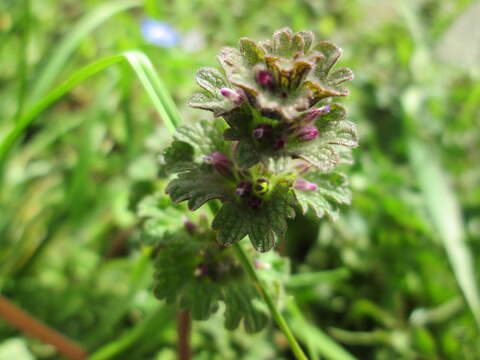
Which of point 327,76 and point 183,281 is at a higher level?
point 327,76

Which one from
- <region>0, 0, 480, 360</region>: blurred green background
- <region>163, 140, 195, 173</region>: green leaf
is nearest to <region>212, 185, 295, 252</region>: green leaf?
<region>163, 140, 195, 173</region>: green leaf

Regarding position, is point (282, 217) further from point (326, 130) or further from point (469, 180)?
point (469, 180)

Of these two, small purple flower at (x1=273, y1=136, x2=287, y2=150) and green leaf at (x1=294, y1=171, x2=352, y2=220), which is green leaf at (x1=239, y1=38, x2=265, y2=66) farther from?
green leaf at (x1=294, y1=171, x2=352, y2=220)

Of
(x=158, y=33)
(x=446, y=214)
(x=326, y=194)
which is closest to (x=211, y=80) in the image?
(x=326, y=194)

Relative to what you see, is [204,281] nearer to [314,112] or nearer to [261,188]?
[261,188]

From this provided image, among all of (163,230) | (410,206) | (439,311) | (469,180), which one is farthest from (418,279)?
(163,230)

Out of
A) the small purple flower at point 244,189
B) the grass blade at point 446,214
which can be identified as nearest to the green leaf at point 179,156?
the small purple flower at point 244,189
